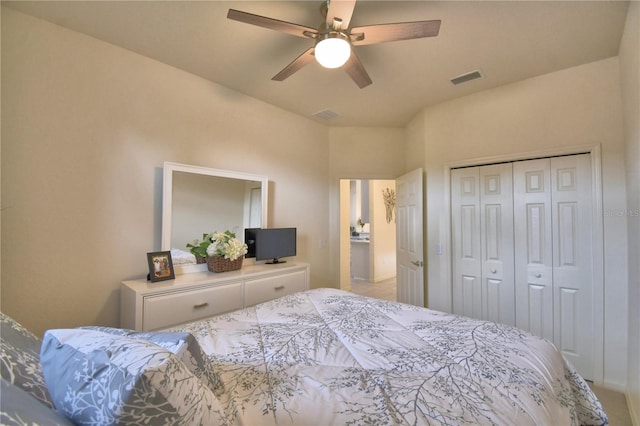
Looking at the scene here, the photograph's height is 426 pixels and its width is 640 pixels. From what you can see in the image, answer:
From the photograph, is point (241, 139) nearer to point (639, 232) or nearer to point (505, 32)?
point (505, 32)

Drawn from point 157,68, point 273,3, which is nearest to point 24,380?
point 273,3

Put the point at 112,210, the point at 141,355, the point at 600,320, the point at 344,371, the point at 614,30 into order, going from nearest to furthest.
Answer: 1. the point at 141,355
2. the point at 344,371
3. the point at 614,30
4. the point at 112,210
5. the point at 600,320

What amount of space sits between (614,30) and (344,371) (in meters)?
2.88

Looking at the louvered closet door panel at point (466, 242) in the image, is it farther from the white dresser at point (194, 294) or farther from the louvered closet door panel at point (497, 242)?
the white dresser at point (194, 294)

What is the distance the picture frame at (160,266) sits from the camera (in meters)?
2.09

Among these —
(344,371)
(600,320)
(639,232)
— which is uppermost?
(639,232)

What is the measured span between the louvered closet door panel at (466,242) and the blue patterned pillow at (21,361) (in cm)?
321

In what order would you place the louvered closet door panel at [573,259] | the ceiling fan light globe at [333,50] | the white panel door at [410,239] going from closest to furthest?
the ceiling fan light globe at [333,50] → the louvered closet door panel at [573,259] → the white panel door at [410,239]

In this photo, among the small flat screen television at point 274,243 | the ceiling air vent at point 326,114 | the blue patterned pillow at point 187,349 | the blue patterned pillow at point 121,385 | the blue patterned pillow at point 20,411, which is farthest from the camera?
the ceiling air vent at point 326,114

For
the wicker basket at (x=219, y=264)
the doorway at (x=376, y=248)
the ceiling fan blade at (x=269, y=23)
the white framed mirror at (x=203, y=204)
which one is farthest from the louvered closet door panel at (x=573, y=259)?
the doorway at (x=376, y=248)

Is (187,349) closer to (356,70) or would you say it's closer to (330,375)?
(330,375)

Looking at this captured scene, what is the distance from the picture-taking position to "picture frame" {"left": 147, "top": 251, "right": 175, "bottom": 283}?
209 cm

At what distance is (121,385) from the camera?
0.56 meters

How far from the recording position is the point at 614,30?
75.6 inches
